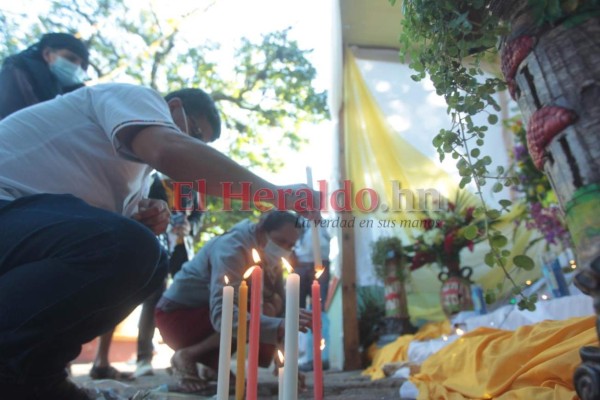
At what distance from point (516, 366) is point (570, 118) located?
1.03 meters

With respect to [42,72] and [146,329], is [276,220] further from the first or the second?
[42,72]

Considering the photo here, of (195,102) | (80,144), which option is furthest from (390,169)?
(80,144)

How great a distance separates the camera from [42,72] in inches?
100

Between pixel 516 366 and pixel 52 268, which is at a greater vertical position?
pixel 52 268

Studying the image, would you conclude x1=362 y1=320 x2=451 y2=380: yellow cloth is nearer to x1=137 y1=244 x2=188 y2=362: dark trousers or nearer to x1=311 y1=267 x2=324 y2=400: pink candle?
x1=137 y1=244 x2=188 y2=362: dark trousers

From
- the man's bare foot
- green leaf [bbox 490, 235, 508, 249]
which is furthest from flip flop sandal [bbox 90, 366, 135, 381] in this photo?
green leaf [bbox 490, 235, 508, 249]

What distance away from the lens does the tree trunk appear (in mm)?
605

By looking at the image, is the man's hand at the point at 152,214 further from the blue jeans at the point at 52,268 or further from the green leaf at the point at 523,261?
the green leaf at the point at 523,261

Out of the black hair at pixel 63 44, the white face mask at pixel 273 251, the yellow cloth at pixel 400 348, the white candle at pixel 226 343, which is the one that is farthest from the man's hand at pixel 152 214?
the yellow cloth at pixel 400 348

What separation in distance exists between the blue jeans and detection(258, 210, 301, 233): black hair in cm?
138

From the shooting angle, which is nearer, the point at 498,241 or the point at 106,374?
the point at 498,241

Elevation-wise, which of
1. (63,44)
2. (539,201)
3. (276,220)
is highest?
(63,44)

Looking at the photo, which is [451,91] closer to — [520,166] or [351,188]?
[520,166]

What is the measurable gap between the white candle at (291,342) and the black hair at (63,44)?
2458 millimetres
